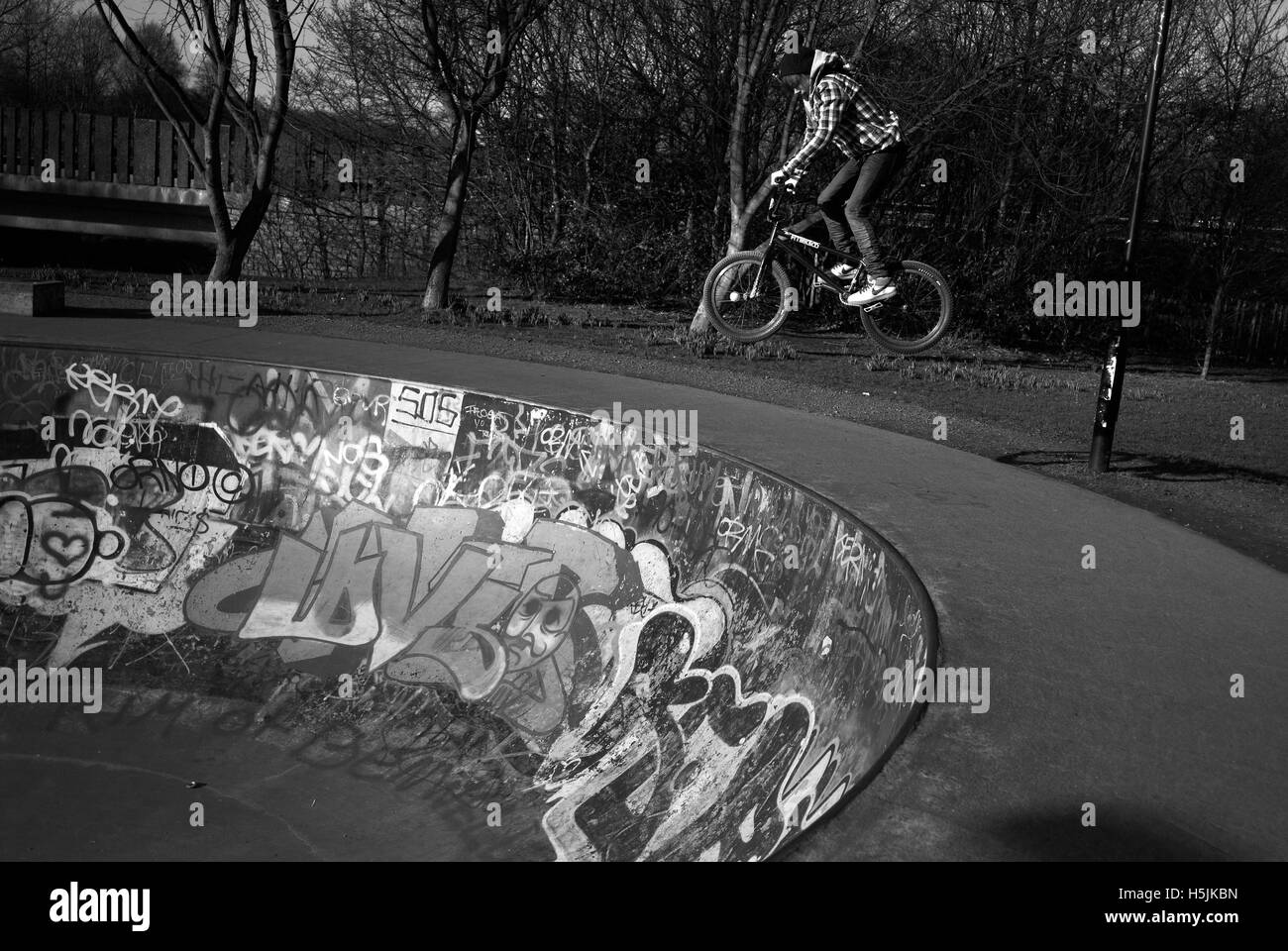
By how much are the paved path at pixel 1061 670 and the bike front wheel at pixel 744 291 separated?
1001 mm

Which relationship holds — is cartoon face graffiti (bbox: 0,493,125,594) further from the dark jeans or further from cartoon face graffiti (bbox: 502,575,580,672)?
the dark jeans

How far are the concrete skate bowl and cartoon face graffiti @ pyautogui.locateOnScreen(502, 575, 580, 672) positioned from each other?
2 centimetres

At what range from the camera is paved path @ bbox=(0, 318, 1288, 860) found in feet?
12.6

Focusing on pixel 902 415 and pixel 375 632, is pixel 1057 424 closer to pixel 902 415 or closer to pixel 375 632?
pixel 902 415

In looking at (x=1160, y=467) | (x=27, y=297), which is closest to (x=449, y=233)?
(x=27, y=297)

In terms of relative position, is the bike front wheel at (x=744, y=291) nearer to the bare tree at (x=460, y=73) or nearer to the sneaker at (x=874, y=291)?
the sneaker at (x=874, y=291)

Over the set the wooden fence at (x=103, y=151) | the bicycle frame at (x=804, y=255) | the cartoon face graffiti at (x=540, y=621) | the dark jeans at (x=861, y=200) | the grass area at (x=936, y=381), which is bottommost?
the cartoon face graffiti at (x=540, y=621)

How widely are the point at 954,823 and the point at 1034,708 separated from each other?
1241mm

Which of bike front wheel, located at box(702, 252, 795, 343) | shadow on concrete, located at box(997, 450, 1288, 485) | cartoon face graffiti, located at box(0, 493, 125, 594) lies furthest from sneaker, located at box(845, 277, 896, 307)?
cartoon face graffiti, located at box(0, 493, 125, 594)

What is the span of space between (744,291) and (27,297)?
9890 millimetres

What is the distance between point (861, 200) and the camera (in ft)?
28.2

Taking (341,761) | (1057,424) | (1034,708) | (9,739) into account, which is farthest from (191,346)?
(1034,708)

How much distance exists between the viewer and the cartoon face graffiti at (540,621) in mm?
9016

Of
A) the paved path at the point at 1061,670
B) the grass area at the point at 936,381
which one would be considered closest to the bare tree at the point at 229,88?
the grass area at the point at 936,381
